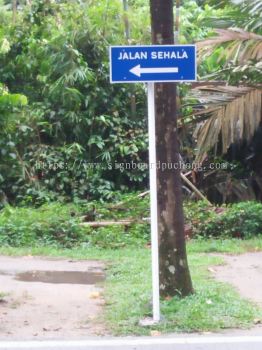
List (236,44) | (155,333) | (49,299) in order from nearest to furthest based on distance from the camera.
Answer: (155,333) → (49,299) → (236,44)

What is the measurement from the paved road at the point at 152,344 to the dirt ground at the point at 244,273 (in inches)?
53.4

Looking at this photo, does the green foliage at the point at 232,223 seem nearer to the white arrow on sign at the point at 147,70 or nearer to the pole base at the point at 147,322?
the pole base at the point at 147,322

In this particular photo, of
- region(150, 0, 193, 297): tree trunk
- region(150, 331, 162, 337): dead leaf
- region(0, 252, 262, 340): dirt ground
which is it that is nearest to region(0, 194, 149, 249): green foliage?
region(0, 252, 262, 340): dirt ground

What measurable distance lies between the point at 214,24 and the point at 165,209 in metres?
7.54

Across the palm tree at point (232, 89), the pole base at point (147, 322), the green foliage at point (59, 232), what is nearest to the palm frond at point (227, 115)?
the palm tree at point (232, 89)

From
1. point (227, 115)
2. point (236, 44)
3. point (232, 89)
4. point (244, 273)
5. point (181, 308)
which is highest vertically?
point (236, 44)

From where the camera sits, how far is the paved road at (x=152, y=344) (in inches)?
216

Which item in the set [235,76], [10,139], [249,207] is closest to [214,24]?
[235,76]

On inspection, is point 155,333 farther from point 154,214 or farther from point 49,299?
point 49,299

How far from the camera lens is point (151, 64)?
6094 mm

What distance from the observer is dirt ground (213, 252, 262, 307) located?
24.4ft

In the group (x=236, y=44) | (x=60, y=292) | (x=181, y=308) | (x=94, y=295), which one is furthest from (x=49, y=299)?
(x=236, y=44)

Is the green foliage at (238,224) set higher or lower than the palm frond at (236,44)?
lower

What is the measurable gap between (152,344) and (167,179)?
180 cm
